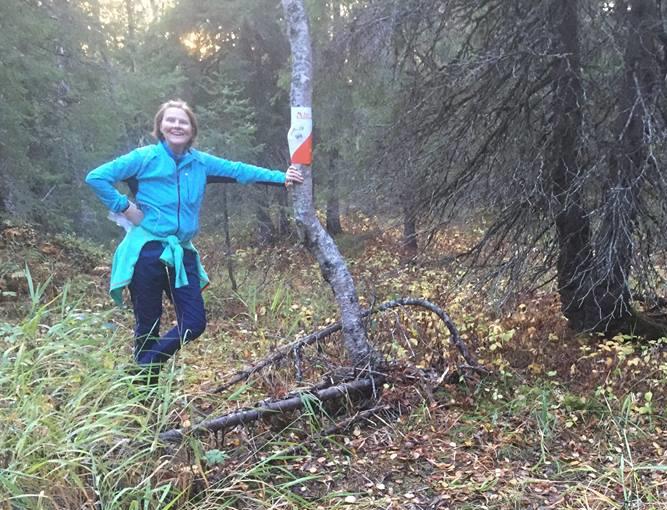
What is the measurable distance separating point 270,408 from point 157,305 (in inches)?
39.2

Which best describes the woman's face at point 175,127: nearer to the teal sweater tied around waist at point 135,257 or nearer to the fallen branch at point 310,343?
the teal sweater tied around waist at point 135,257

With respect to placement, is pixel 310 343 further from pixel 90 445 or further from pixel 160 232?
pixel 90 445

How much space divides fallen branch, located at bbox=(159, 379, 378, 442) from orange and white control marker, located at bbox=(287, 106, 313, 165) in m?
1.57

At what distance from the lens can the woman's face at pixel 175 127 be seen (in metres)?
3.42

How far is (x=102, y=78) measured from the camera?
1050 cm

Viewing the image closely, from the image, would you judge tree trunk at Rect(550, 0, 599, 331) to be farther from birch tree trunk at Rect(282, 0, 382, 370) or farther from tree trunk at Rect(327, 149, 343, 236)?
tree trunk at Rect(327, 149, 343, 236)

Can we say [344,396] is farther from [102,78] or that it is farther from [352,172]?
[102,78]

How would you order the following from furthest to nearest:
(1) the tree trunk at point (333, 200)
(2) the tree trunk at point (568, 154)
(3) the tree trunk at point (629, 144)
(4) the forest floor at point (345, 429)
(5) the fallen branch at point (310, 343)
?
(1) the tree trunk at point (333, 200) < (2) the tree trunk at point (568, 154) < (3) the tree trunk at point (629, 144) < (5) the fallen branch at point (310, 343) < (4) the forest floor at point (345, 429)

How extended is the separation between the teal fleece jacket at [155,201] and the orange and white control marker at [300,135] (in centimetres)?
69

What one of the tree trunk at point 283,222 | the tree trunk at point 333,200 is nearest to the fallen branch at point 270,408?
the tree trunk at point 283,222

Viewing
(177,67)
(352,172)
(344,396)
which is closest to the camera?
(344,396)

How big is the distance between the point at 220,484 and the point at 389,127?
4.22 m

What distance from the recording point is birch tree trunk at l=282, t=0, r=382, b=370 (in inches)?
147

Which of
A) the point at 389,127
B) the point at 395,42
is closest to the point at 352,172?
the point at 389,127
